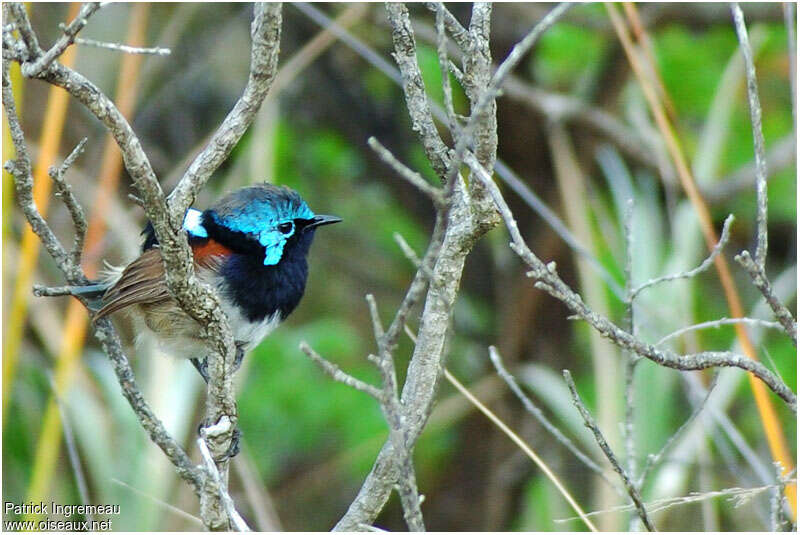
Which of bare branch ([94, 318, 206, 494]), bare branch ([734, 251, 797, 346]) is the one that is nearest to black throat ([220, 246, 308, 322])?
bare branch ([94, 318, 206, 494])

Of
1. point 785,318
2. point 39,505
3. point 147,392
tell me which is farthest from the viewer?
point 147,392

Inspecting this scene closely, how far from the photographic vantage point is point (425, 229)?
5535 mm

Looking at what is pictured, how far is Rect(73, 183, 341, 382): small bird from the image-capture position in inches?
129

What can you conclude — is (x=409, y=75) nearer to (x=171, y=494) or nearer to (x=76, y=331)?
(x=76, y=331)

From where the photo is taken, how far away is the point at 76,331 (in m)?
3.56

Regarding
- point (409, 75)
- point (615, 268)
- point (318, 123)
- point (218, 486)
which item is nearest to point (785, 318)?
point (409, 75)

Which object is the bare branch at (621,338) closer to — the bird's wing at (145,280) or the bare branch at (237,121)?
the bare branch at (237,121)

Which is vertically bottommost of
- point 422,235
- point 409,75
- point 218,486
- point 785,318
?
point 218,486

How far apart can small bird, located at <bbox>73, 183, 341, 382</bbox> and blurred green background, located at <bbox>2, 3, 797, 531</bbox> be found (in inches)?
34.7

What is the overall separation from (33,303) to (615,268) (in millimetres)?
2829

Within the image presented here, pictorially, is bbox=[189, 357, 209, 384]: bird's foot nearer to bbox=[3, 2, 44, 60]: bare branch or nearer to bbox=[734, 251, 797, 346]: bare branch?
bbox=[3, 2, 44, 60]: bare branch

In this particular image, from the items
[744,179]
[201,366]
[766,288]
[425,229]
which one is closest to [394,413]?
[766,288]

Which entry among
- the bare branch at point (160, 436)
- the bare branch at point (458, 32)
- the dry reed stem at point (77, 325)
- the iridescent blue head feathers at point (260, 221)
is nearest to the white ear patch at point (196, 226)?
the iridescent blue head feathers at point (260, 221)

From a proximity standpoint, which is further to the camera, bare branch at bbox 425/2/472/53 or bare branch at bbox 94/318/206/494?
bare branch at bbox 94/318/206/494
